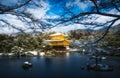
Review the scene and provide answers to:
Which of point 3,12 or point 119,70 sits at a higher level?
point 3,12

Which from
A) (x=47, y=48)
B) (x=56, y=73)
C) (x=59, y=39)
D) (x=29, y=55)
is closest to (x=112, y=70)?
(x=56, y=73)

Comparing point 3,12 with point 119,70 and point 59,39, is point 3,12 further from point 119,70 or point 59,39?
point 59,39

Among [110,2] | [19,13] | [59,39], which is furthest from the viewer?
[59,39]

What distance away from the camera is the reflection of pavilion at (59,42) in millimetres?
29161

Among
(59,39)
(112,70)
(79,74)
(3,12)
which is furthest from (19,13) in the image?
(59,39)

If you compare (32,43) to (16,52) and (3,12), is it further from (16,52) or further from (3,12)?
(3,12)

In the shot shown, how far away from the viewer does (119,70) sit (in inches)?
520

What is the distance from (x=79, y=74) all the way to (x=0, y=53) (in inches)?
510

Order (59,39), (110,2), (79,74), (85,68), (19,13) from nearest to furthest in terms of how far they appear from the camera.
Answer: (110,2), (19,13), (79,74), (85,68), (59,39)

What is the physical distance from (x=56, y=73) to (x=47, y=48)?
491 inches

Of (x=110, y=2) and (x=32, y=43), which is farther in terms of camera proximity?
(x=32, y=43)

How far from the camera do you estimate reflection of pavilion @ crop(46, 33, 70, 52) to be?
29.2 m

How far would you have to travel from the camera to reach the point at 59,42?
29.5m

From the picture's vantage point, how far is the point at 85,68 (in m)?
14.0
